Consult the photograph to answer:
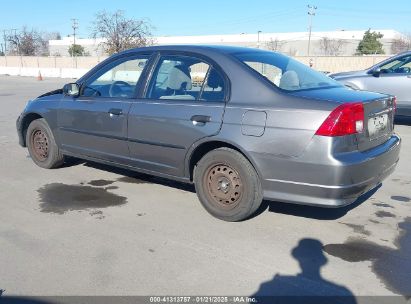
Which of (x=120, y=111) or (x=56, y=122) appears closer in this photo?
(x=120, y=111)

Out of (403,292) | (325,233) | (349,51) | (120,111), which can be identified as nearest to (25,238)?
(120,111)

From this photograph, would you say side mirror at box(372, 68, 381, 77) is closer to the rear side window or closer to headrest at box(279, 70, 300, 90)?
headrest at box(279, 70, 300, 90)

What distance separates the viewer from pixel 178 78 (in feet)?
16.0

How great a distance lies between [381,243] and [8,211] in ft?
12.2

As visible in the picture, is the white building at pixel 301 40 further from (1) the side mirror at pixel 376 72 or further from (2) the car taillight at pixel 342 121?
(2) the car taillight at pixel 342 121

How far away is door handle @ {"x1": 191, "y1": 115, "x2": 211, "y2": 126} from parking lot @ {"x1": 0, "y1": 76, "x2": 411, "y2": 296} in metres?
0.96

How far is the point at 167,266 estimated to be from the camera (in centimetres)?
349

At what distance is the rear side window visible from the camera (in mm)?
4598

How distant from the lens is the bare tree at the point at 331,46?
8438 cm

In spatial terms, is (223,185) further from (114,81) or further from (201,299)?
(114,81)

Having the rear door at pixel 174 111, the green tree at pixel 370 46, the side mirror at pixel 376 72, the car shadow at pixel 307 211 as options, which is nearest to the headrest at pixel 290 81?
the rear door at pixel 174 111

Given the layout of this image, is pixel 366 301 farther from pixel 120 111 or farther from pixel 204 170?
pixel 120 111

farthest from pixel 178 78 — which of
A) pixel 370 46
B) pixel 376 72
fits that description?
pixel 370 46

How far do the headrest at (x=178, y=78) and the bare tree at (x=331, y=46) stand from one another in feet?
274
